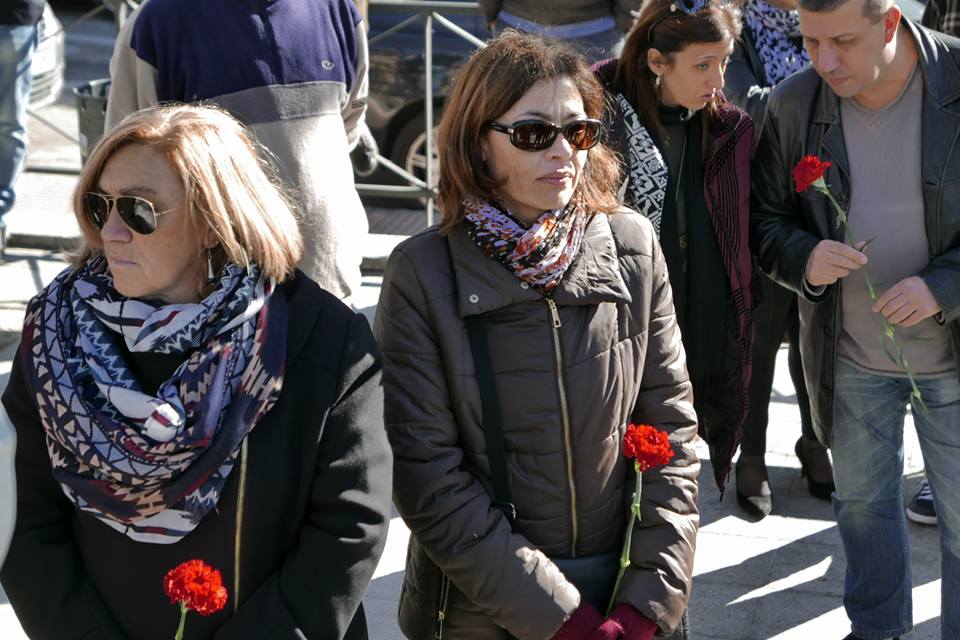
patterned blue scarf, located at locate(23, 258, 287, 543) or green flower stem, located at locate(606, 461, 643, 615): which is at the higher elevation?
patterned blue scarf, located at locate(23, 258, 287, 543)

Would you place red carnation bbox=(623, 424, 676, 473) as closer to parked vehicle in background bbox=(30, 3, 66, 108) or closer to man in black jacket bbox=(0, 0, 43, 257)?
man in black jacket bbox=(0, 0, 43, 257)

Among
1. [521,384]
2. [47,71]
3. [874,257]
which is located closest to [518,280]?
[521,384]

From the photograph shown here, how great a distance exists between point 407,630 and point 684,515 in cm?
66

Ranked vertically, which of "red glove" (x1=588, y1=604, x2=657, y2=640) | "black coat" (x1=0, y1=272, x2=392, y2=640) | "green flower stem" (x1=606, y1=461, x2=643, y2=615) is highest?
"black coat" (x1=0, y1=272, x2=392, y2=640)

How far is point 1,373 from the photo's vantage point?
19.9 ft

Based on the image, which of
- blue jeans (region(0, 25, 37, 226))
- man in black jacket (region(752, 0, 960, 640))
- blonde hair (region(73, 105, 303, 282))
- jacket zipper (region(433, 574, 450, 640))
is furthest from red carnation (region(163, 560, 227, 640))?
blue jeans (region(0, 25, 37, 226))

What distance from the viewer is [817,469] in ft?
17.1

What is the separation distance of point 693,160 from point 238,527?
181 cm

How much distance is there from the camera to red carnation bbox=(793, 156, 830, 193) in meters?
3.50

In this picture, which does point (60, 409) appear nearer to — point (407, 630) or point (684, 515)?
point (407, 630)

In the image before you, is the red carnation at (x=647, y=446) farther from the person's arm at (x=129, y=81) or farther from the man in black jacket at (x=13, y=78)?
the man in black jacket at (x=13, y=78)

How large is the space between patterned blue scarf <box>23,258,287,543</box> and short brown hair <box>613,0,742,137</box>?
1.52 metres

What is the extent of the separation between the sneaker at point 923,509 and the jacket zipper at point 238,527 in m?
3.02

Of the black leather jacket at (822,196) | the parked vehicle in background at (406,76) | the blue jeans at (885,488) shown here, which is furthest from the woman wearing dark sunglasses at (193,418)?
the parked vehicle in background at (406,76)
